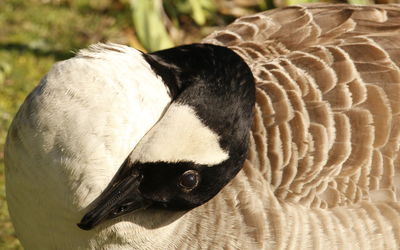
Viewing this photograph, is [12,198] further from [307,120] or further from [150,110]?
[307,120]

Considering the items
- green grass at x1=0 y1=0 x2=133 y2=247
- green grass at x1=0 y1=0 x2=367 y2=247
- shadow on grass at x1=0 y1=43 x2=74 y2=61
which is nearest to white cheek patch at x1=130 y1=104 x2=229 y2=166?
green grass at x1=0 y1=0 x2=367 y2=247

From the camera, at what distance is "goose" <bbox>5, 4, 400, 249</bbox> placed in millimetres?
3904

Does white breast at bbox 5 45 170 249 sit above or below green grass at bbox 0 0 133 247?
above

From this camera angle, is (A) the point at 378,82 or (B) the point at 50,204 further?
(A) the point at 378,82

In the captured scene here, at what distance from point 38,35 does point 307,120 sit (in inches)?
167

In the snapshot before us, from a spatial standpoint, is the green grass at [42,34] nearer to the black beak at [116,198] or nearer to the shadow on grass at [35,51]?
the shadow on grass at [35,51]

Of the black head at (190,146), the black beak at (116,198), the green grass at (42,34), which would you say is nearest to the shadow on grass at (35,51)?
the green grass at (42,34)

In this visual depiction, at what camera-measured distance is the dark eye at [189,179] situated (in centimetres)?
393

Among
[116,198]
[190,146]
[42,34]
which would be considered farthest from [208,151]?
[42,34]

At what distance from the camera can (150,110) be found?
13.1ft

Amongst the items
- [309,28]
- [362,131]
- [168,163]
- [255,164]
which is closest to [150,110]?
[168,163]

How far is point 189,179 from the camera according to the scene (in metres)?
3.96

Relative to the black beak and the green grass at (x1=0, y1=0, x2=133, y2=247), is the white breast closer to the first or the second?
the black beak

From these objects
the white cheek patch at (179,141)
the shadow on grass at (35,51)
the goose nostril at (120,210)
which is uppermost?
the white cheek patch at (179,141)
